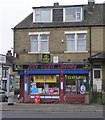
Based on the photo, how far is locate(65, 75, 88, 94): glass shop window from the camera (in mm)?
22281

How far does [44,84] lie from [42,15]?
21.4 ft

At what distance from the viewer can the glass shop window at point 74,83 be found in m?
22.3

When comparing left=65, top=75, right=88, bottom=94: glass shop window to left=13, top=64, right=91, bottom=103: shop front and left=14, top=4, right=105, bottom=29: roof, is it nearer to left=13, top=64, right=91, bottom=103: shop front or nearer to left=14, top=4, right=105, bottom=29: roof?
left=13, top=64, right=91, bottom=103: shop front

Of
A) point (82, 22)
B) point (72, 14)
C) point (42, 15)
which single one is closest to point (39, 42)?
point (42, 15)

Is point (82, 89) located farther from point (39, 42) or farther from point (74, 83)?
point (39, 42)

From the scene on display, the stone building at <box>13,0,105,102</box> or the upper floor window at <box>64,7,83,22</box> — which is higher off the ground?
the upper floor window at <box>64,7,83,22</box>

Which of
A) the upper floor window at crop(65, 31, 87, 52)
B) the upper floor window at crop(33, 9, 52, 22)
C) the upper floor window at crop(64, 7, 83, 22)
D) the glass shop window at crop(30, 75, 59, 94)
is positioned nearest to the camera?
the glass shop window at crop(30, 75, 59, 94)

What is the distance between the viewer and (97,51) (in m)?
22.4

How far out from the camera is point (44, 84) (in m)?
22.7

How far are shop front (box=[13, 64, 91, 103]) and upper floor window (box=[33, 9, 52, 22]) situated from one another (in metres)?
4.54

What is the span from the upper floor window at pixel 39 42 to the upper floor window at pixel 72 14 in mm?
2475

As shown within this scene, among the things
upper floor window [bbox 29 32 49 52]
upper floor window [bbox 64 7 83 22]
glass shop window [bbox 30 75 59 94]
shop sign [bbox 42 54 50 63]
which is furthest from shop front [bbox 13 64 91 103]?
upper floor window [bbox 64 7 83 22]

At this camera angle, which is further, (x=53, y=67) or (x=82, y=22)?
(x=82, y=22)

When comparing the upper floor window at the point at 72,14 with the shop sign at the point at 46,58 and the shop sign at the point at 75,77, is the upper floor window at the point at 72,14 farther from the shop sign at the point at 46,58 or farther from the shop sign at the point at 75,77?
the shop sign at the point at 75,77
